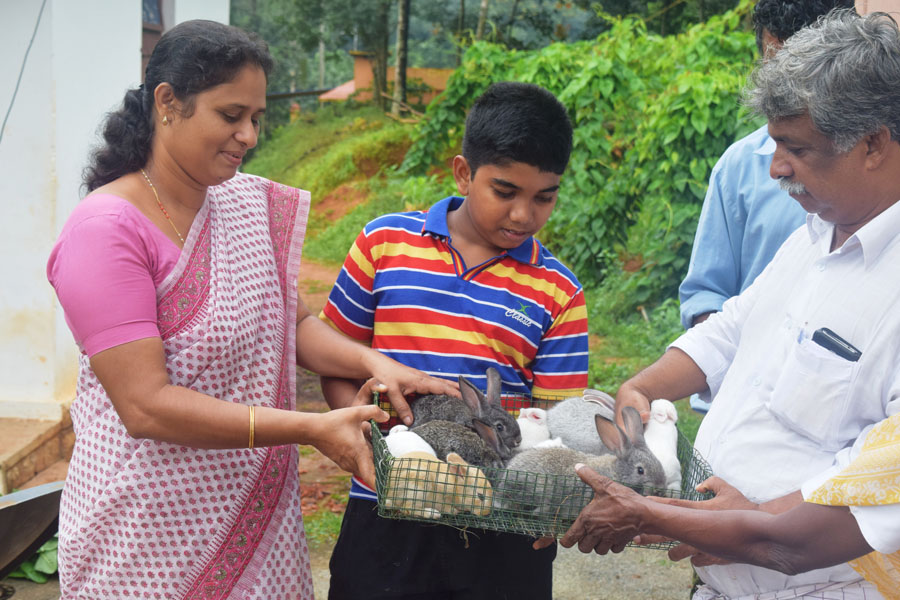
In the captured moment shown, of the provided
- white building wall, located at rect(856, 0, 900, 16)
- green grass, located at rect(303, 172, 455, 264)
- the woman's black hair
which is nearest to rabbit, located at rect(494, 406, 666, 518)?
the woman's black hair

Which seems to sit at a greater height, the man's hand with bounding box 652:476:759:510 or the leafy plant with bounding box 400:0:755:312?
the man's hand with bounding box 652:476:759:510

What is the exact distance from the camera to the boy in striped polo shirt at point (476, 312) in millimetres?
2939

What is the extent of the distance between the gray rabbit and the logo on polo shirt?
0.48 meters

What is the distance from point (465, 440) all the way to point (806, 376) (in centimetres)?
103

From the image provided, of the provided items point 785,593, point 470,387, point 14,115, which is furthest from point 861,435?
point 14,115

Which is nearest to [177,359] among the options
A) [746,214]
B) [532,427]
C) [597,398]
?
[532,427]

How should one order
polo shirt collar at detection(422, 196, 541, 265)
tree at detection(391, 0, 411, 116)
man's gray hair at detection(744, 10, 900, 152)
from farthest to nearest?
tree at detection(391, 0, 411, 116)
polo shirt collar at detection(422, 196, 541, 265)
man's gray hair at detection(744, 10, 900, 152)

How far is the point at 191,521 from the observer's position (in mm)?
2645

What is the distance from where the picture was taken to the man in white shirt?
212cm

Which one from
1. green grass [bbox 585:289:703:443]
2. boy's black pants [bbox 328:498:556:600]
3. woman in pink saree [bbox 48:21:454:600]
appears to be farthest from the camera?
green grass [bbox 585:289:703:443]

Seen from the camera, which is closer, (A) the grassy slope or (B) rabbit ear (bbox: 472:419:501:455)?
(B) rabbit ear (bbox: 472:419:501:455)

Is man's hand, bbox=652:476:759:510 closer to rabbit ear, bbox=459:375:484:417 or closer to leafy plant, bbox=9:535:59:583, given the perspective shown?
rabbit ear, bbox=459:375:484:417

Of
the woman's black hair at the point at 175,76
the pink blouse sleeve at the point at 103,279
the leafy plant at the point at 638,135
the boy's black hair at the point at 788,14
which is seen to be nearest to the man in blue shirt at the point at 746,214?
the boy's black hair at the point at 788,14

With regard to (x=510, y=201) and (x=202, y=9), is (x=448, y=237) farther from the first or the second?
(x=202, y=9)
